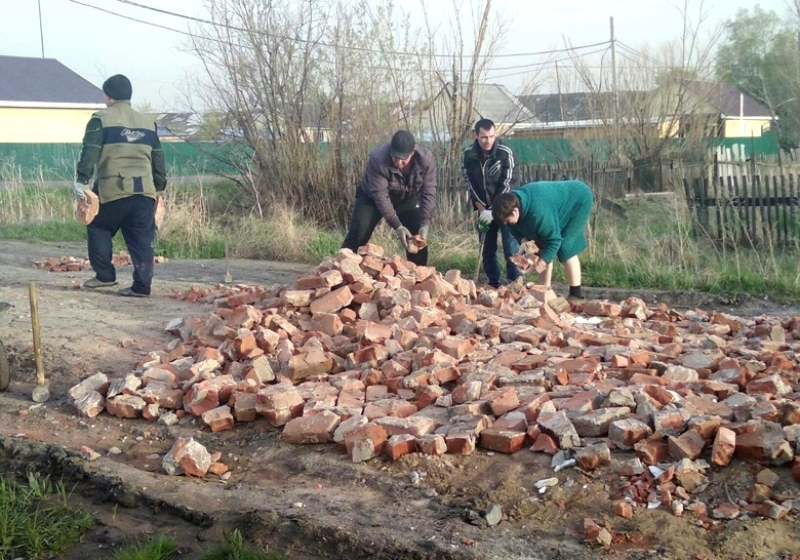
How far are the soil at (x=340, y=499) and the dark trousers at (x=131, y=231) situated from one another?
2179mm

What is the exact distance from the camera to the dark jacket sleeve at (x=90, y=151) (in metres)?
6.73

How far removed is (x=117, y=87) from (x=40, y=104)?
30.1 m

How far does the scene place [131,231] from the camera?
7105 mm

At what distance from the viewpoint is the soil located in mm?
2977

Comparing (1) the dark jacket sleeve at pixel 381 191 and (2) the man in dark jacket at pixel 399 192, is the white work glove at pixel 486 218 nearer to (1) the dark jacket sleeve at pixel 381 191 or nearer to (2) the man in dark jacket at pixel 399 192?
(2) the man in dark jacket at pixel 399 192

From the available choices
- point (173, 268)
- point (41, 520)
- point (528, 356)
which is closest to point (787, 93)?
point (173, 268)

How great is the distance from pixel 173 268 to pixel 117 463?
637 cm

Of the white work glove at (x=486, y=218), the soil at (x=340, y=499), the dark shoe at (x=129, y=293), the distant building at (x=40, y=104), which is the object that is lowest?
the soil at (x=340, y=499)

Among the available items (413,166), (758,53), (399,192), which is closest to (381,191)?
(399,192)

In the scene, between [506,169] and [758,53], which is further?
[758,53]

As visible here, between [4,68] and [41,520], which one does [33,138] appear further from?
[41,520]

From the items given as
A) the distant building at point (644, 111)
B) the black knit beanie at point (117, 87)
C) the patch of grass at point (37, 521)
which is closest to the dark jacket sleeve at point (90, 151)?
the black knit beanie at point (117, 87)

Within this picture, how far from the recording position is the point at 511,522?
3191 mm

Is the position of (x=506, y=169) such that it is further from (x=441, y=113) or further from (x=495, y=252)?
(x=441, y=113)
